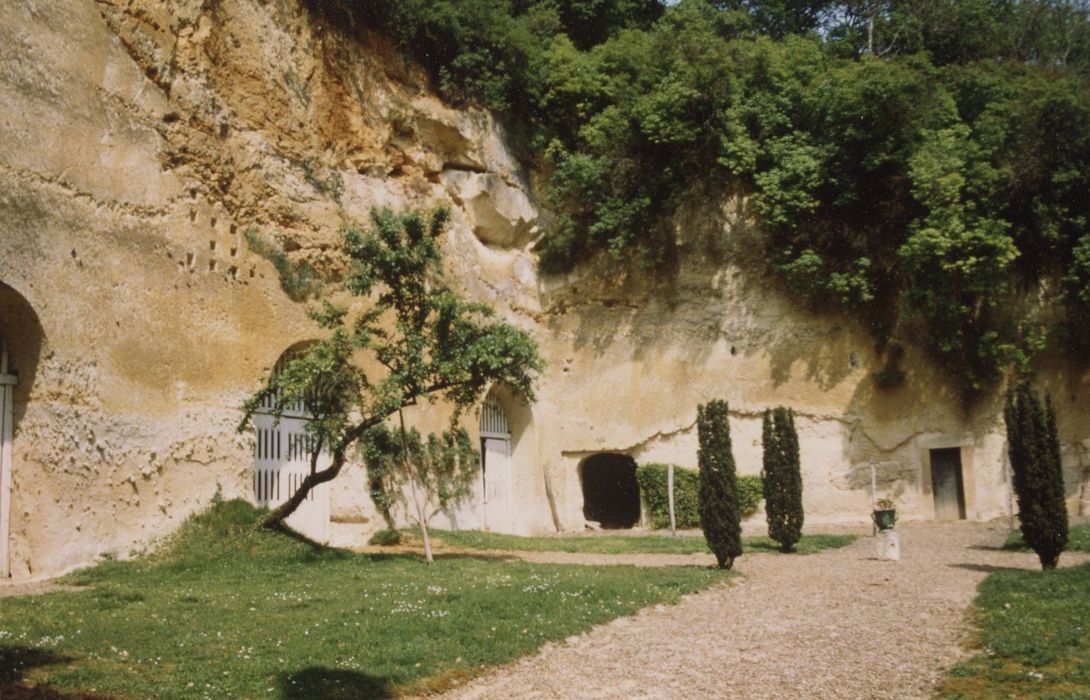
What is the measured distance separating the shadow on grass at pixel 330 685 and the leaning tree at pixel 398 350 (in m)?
7.62

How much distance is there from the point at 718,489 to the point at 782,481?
4.04 meters

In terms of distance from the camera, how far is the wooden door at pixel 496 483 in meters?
24.4

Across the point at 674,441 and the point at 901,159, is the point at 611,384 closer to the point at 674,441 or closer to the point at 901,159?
the point at 674,441

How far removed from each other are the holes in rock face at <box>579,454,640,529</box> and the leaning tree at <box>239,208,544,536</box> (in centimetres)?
1507

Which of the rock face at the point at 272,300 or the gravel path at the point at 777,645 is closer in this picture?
the gravel path at the point at 777,645

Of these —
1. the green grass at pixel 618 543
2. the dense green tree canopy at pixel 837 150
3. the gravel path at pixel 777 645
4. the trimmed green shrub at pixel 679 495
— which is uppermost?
the dense green tree canopy at pixel 837 150

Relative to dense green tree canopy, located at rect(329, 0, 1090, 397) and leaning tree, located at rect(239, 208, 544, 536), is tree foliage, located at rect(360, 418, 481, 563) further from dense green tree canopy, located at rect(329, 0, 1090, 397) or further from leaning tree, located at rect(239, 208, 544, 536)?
dense green tree canopy, located at rect(329, 0, 1090, 397)

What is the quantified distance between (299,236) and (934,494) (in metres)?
17.5

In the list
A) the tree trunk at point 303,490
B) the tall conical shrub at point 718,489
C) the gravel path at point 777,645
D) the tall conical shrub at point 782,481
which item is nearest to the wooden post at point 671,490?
the tall conical shrub at point 782,481

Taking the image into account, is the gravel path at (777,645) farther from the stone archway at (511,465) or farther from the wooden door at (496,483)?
the stone archway at (511,465)

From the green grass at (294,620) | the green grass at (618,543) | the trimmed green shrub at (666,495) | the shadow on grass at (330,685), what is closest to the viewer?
the shadow on grass at (330,685)

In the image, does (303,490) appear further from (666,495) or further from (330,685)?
(666,495)

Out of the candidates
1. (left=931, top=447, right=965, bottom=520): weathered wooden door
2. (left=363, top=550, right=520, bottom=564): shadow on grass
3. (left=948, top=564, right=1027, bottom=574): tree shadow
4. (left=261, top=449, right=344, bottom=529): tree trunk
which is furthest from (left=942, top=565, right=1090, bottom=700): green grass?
(left=931, top=447, right=965, bottom=520): weathered wooden door

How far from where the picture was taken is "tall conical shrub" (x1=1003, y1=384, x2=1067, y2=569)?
1310 centimetres
